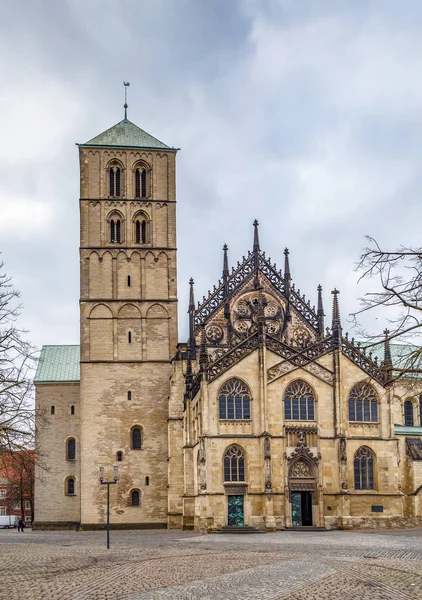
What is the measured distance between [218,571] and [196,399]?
2880 cm

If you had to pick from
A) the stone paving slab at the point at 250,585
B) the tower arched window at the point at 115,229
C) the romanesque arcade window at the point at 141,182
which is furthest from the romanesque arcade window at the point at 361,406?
the stone paving slab at the point at 250,585

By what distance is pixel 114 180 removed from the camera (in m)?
64.6

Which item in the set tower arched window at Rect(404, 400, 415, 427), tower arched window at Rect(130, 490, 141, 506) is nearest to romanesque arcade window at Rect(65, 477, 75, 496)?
tower arched window at Rect(130, 490, 141, 506)

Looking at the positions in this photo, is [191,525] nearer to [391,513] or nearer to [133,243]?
[391,513]

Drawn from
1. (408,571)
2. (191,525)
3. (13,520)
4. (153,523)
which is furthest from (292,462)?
(13,520)

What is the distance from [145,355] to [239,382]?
42.1ft

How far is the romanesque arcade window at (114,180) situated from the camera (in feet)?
211

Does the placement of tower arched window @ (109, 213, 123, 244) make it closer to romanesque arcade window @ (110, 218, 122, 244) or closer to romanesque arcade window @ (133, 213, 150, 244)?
romanesque arcade window @ (110, 218, 122, 244)

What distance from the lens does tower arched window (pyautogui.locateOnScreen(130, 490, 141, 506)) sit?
59125 millimetres

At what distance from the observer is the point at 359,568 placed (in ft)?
80.5

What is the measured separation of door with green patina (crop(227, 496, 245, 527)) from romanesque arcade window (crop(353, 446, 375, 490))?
7.02 metres

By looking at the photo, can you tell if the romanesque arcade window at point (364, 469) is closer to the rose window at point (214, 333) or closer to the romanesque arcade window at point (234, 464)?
the romanesque arcade window at point (234, 464)

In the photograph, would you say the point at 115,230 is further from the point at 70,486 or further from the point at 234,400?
the point at 70,486

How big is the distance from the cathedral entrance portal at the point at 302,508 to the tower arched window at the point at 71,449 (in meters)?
21.9
